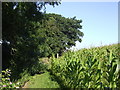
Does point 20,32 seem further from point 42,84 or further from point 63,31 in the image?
point 63,31

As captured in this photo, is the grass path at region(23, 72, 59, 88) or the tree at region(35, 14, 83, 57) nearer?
the grass path at region(23, 72, 59, 88)

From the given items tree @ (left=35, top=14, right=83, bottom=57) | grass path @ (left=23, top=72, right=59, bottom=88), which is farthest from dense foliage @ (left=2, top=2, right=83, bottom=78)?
tree @ (left=35, top=14, right=83, bottom=57)

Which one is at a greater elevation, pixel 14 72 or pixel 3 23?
pixel 3 23

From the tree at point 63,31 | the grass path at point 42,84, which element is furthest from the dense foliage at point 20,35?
the tree at point 63,31

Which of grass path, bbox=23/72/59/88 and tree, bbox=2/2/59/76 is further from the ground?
tree, bbox=2/2/59/76

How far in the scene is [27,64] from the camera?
1166 cm

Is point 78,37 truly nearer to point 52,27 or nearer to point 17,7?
point 52,27

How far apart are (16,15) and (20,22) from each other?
438mm

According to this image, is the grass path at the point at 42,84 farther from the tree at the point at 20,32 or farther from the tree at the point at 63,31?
the tree at the point at 63,31

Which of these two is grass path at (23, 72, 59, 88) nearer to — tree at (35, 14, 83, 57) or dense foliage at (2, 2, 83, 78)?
dense foliage at (2, 2, 83, 78)

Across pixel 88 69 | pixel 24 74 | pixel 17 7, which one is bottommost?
pixel 24 74

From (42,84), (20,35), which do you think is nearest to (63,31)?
(20,35)

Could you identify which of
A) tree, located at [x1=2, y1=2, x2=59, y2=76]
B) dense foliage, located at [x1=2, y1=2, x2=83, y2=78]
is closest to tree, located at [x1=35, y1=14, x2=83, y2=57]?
dense foliage, located at [x1=2, y1=2, x2=83, y2=78]

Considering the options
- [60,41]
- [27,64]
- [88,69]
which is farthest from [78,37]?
[88,69]
